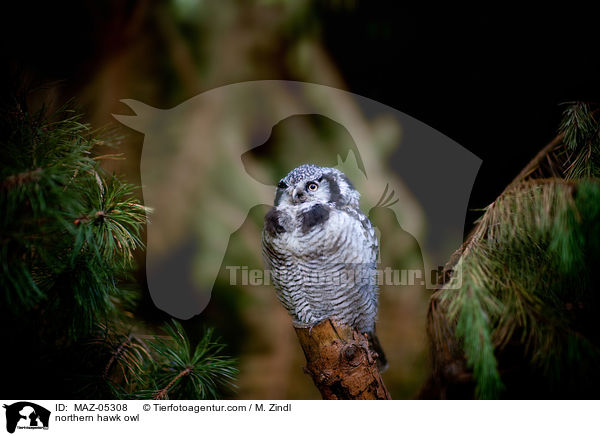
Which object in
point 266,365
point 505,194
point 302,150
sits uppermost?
point 302,150

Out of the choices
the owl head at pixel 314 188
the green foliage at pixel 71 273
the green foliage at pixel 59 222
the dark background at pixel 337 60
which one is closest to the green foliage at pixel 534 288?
the dark background at pixel 337 60

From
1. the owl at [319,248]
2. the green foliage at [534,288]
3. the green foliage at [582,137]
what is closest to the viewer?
the green foliage at [534,288]

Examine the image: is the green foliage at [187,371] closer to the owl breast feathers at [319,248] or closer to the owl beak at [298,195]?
the owl breast feathers at [319,248]

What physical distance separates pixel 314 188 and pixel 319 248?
6.8 inches

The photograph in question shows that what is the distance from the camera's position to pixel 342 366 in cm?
104

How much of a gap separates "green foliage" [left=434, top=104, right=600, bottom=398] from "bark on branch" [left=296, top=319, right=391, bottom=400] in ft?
0.89

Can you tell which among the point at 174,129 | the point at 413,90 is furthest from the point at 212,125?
the point at 413,90

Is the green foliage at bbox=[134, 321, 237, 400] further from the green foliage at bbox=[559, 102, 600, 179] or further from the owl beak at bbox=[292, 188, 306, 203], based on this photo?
the green foliage at bbox=[559, 102, 600, 179]

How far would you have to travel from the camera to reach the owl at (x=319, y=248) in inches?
42.1

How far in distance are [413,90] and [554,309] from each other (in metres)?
0.74

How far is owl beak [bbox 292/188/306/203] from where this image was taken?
1.12m

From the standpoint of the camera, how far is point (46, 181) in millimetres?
798

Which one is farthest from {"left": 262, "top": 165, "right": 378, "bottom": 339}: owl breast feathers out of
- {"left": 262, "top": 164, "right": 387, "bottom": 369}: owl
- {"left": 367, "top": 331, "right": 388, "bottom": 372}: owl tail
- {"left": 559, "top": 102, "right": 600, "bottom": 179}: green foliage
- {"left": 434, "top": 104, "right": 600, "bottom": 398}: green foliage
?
{"left": 559, "top": 102, "right": 600, "bottom": 179}: green foliage
